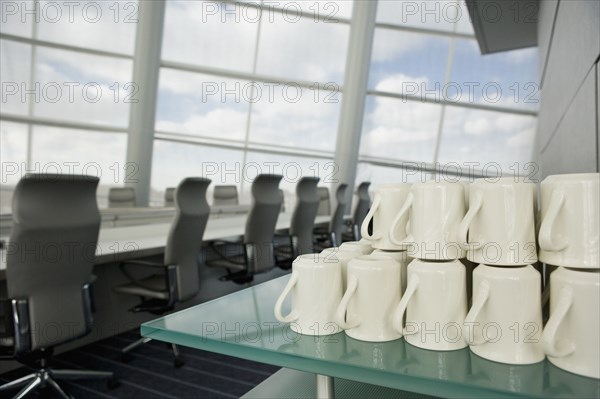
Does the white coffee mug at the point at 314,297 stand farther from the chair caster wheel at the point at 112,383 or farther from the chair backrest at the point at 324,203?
the chair backrest at the point at 324,203

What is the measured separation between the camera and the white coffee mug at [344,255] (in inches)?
30.9

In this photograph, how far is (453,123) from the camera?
29.7 feet

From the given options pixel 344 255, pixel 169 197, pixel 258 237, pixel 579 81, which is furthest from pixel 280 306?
pixel 169 197

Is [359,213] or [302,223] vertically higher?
[359,213]

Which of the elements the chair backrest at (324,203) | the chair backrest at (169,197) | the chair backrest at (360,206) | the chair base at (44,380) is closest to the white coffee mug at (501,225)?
the chair base at (44,380)

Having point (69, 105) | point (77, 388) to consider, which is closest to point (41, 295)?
point (77, 388)

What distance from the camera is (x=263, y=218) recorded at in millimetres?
3922

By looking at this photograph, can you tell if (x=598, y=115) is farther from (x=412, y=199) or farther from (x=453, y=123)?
(x=453, y=123)

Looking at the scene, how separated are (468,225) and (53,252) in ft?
6.97

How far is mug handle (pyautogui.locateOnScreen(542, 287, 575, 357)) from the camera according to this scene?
0.56m

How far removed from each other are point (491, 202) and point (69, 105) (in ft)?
27.5

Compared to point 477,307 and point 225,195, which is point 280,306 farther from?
point 225,195

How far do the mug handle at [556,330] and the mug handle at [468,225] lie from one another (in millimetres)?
140

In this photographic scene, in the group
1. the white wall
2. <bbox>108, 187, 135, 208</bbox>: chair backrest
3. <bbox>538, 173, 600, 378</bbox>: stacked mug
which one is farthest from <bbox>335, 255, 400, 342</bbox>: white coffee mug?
<bbox>108, 187, 135, 208</bbox>: chair backrest
